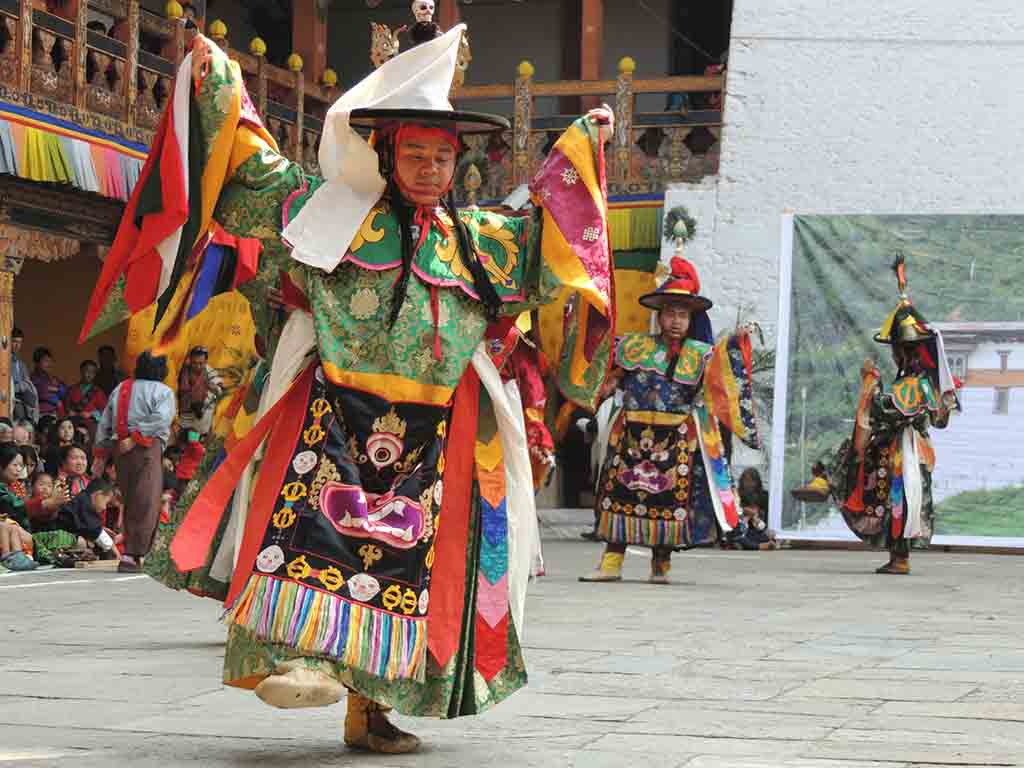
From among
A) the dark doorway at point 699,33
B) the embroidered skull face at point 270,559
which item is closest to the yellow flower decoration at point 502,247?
the embroidered skull face at point 270,559

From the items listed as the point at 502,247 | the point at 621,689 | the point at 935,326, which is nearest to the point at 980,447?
the point at 935,326

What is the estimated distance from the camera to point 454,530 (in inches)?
165

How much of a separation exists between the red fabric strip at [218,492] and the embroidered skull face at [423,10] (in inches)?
38.0

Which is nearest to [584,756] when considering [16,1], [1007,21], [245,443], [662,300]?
[245,443]

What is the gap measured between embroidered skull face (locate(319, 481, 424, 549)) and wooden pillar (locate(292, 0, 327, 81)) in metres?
13.9

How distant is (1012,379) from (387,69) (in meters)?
11.4

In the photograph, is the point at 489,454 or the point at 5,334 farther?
the point at 5,334

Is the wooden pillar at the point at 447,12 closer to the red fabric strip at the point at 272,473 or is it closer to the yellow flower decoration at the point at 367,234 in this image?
the yellow flower decoration at the point at 367,234

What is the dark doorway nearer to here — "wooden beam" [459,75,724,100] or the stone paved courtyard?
"wooden beam" [459,75,724,100]

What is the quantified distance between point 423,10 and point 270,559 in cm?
147

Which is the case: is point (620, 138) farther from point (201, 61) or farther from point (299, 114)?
point (201, 61)

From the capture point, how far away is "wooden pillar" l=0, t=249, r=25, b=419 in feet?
40.3

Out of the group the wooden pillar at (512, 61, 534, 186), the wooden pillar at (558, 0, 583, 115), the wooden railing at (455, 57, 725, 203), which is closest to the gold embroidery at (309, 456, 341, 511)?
the wooden railing at (455, 57, 725, 203)

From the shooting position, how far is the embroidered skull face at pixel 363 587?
3939mm
